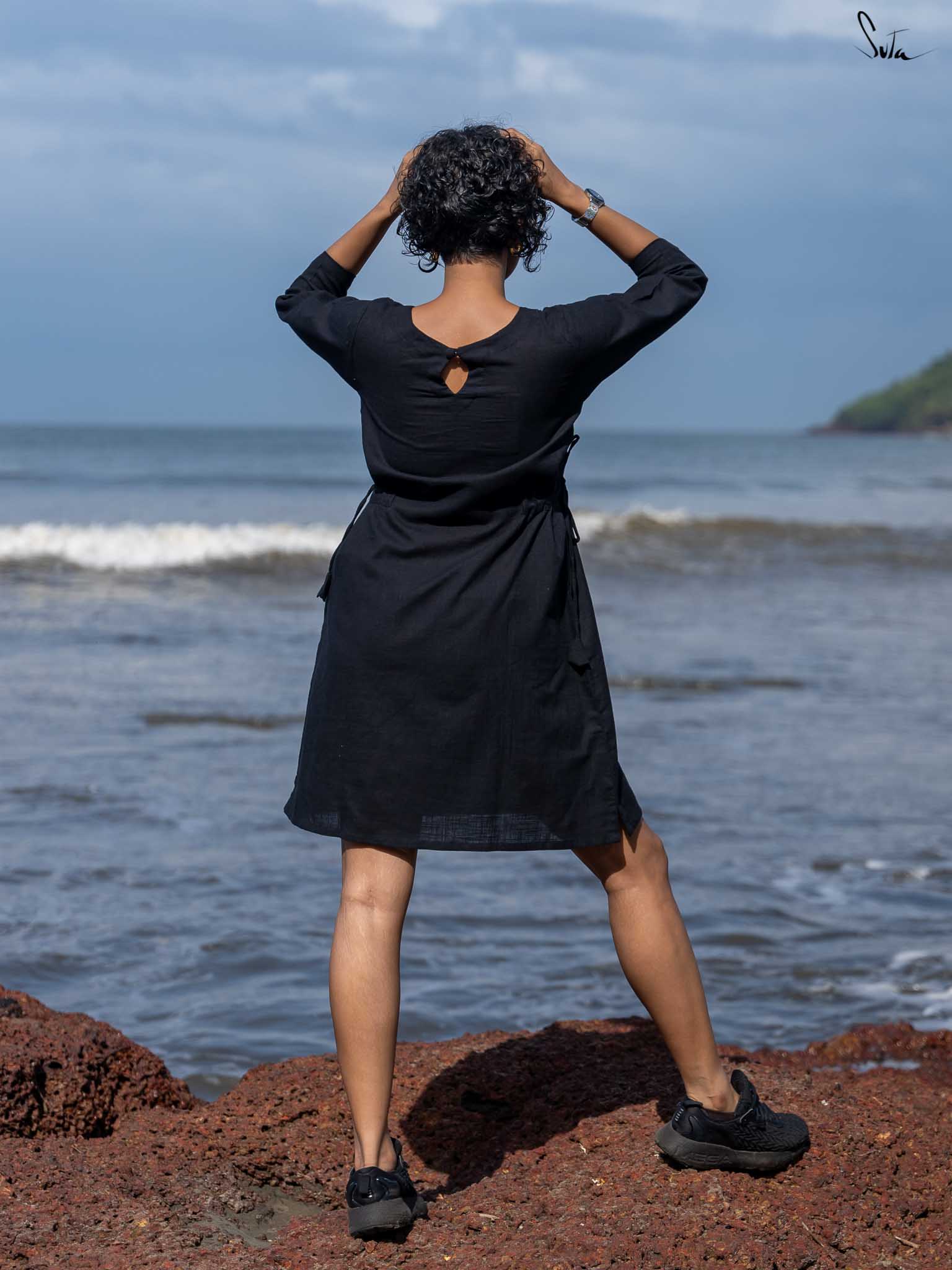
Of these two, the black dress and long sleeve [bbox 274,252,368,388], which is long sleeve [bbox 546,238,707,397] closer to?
Answer: the black dress

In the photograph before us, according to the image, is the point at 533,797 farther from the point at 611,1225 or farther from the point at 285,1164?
the point at 285,1164

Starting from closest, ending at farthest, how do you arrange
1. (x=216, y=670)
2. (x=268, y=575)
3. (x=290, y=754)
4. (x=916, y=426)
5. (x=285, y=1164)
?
(x=285, y=1164)
(x=290, y=754)
(x=216, y=670)
(x=268, y=575)
(x=916, y=426)

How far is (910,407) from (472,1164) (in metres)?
138

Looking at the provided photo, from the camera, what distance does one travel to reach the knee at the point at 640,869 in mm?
2629

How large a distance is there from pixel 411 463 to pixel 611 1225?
4.59 feet

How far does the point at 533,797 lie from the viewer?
2500mm

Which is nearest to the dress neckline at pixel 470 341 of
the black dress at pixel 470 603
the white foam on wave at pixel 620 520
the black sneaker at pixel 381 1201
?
the black dress at pixel 470 603

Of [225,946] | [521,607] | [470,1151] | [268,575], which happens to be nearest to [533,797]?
[521,607]

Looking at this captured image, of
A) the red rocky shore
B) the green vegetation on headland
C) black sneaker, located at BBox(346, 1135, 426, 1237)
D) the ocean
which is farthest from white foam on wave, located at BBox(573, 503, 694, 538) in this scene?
the green vegetation on headland

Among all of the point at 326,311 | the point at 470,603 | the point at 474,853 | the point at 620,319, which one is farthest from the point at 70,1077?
the point at 474,853

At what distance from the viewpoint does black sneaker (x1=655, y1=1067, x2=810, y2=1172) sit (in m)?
2.58

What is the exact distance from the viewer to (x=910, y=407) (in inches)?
5207

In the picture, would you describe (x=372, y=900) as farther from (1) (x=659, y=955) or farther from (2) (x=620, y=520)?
(2) (x=620, y=520)

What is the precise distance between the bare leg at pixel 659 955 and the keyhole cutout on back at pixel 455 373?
90cm
